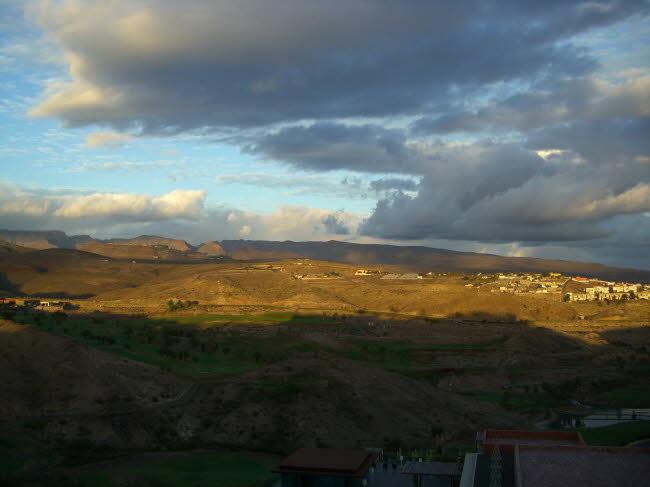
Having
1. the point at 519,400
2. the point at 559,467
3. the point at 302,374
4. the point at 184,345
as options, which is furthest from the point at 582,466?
the point at 184,345

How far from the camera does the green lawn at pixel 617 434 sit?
100ft

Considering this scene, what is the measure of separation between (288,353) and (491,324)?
42.9 metres

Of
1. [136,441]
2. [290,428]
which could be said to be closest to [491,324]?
[290,428]

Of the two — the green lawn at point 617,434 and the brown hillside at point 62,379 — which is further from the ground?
the brown hillside at point 62,379

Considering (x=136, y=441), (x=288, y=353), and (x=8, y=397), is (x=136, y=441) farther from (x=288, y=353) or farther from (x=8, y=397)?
(x=288, y=353)

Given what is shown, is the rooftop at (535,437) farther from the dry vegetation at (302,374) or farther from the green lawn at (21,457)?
the green lawn at (21,457)

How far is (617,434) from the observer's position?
32094mm

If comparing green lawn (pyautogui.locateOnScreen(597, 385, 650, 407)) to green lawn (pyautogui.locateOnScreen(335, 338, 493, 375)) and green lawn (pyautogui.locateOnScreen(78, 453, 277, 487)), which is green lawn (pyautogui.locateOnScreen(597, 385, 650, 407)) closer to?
green lawn (pyautogui.locateOnScreen(335, 338, 493, 375))

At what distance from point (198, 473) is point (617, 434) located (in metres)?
22.3

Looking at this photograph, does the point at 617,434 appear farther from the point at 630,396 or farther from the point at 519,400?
the point at 630,396

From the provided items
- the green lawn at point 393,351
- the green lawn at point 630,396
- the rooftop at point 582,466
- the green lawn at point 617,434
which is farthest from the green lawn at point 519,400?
the rooftop at point 582,466

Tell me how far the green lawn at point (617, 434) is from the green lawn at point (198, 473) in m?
16.9

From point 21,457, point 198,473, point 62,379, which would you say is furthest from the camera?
point 62,379

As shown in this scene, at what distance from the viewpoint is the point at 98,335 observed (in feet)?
161
